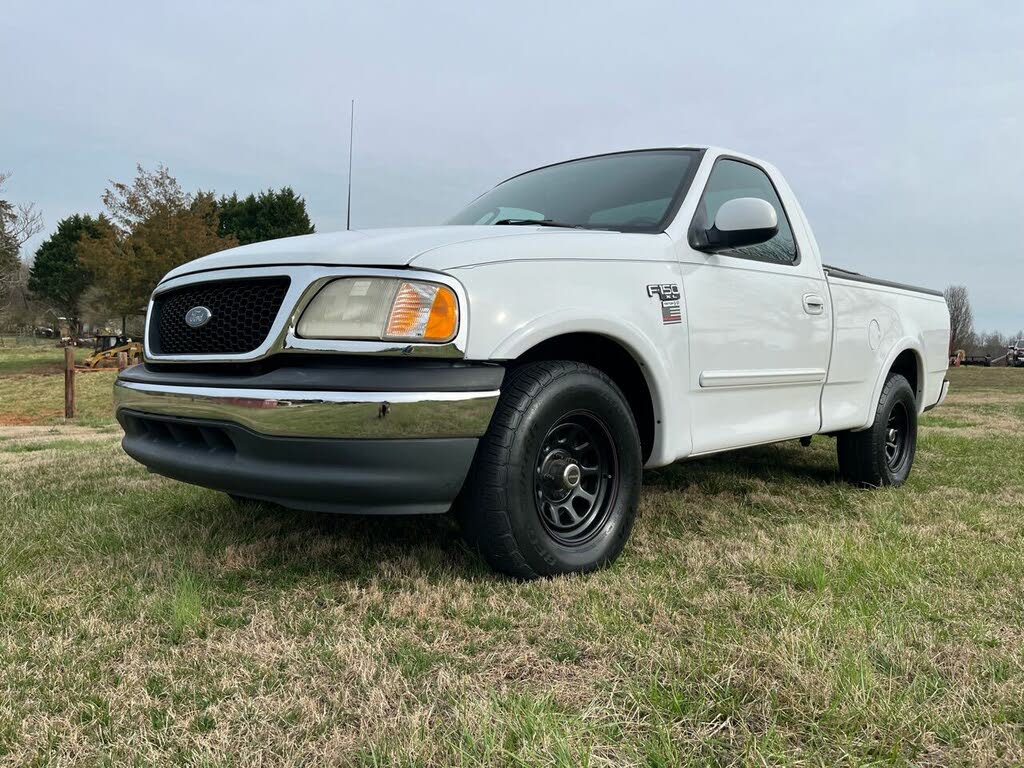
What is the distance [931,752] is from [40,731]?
75.5 inches

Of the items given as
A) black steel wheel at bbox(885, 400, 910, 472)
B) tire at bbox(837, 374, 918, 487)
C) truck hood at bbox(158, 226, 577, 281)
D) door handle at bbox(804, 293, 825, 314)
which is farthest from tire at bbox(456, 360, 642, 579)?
black steel wheel at bbox(885, 400, 910, 472)

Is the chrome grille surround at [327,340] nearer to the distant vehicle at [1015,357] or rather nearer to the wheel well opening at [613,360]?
the wheel well opening at [613,360]

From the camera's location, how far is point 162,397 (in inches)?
101

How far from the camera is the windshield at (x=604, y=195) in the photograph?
3287mm

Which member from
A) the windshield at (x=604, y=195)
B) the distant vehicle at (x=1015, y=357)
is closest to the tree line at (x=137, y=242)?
the windshield at (x=604, y=195)

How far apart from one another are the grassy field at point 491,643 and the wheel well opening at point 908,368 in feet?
5.09

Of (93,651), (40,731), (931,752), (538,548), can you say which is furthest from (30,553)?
(931,752)

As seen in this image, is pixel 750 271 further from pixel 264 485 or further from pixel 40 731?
pixel 40 731

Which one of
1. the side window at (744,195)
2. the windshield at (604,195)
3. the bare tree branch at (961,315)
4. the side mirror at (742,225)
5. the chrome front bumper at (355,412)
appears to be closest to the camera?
the chrome front bumper at (355,412)

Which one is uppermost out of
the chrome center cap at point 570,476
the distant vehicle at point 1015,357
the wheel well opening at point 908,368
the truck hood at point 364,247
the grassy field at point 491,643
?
the truck hood at point 364,247

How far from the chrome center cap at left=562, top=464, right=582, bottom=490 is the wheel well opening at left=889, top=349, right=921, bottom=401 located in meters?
3.17

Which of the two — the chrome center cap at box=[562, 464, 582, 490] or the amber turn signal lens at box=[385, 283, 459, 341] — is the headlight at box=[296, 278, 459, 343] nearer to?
the amber turn signal lens at box=[385, 283, 459, 341]

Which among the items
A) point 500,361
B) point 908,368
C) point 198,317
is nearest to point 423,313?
point 500,361

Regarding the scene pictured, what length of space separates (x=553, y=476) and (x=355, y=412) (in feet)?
2.61
